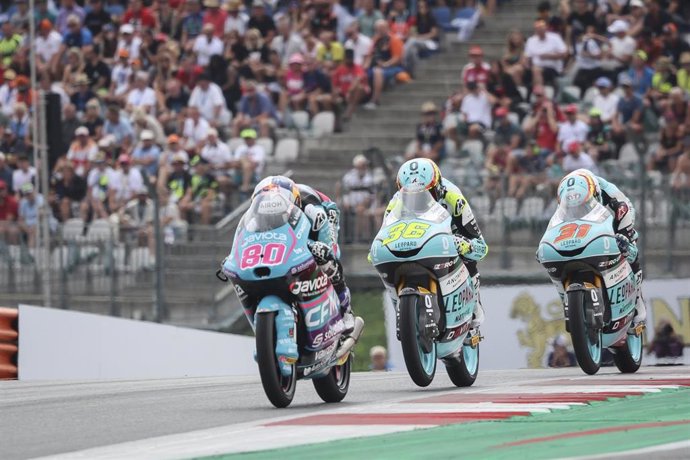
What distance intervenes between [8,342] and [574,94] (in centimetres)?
918

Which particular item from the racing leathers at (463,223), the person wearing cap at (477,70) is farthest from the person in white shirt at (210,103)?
the racing leathers at (463,223)

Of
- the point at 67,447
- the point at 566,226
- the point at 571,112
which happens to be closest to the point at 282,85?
the point at 571,112

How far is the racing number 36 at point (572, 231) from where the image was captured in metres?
13.6

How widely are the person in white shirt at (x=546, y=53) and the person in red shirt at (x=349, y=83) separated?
2771mm

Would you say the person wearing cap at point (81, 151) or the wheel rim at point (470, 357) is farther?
the person wearing cap at point (81, 151)

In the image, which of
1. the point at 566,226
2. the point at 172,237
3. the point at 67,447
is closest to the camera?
the point at 67,447

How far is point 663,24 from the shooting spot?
23.2 meters

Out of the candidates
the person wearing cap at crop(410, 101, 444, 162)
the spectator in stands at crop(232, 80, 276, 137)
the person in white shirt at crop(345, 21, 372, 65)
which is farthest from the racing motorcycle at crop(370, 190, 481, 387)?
the person in white shirt at crop(345, 21, 372, 65)

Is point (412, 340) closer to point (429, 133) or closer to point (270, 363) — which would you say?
point (270, 363)

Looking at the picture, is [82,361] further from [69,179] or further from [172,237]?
[69,179]

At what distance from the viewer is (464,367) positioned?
13016mm

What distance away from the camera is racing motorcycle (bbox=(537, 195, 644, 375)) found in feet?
44.0

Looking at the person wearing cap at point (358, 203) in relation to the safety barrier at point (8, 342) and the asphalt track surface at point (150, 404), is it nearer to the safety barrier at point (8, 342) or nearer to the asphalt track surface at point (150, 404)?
the safety barrier at point (8, 342)

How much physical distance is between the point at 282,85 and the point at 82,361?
7982 mm
